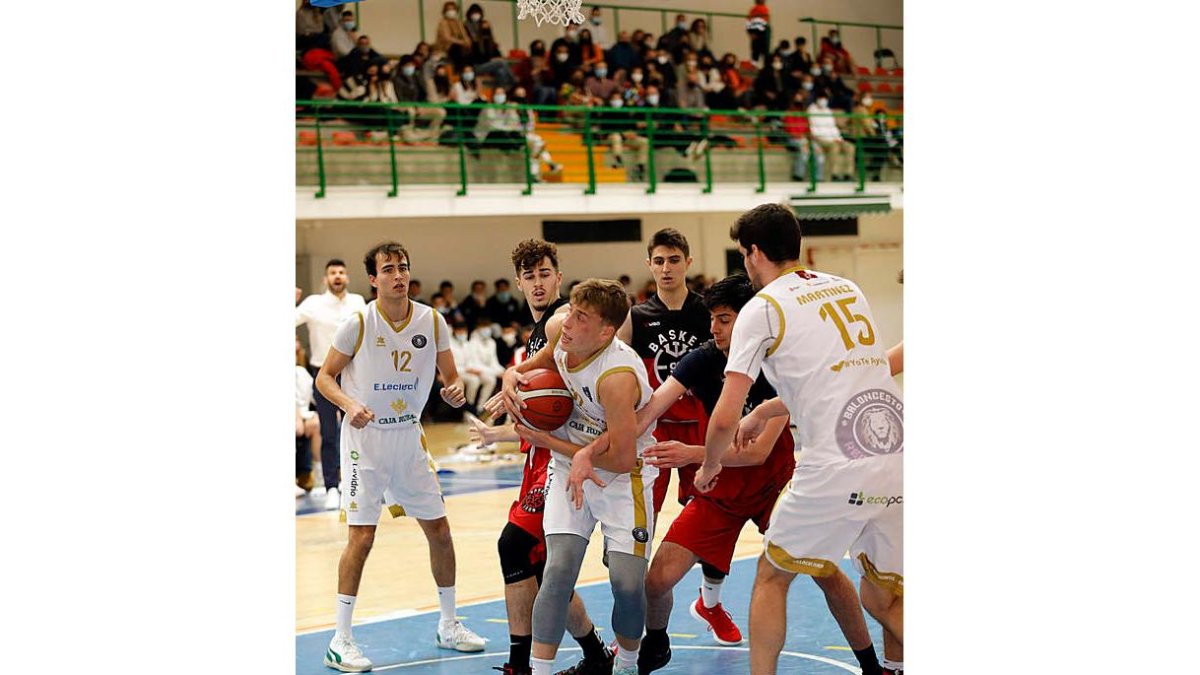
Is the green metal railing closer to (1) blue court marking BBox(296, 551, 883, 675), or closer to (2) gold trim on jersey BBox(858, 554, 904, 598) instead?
(1) blue court marking BBox(296, 551, 883, 675)

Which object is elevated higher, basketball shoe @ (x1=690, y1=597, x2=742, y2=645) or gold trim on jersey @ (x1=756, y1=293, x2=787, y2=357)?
gold trim on jersey @ (x1=756, y1=293, x2=787, y2=357)

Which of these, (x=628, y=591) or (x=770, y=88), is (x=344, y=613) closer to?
(x=628, y=591)

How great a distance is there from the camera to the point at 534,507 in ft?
17.3

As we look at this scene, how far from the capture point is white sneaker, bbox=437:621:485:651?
5.96m

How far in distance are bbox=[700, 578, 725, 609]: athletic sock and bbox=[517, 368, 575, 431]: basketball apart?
1367 millimetres

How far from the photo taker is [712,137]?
18.7 m

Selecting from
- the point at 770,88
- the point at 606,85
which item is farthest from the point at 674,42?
the point at 606,85

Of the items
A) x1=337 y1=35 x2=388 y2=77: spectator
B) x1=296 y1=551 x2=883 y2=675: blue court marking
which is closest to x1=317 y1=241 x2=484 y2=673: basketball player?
x1=296 y1=551 x2=883 y2=675: blue court marking

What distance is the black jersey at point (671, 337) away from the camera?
5.79m

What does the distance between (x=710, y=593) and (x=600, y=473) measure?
1.32 metres

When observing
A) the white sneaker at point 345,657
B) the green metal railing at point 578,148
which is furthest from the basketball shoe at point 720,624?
the green metal railing at point 578,148

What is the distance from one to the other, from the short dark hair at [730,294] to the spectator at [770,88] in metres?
15.1
